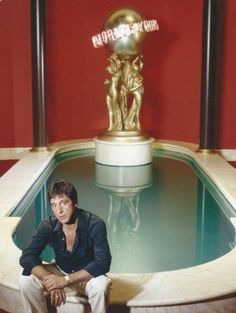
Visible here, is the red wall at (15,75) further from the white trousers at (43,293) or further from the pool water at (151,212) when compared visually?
the white trousers at (43,293)

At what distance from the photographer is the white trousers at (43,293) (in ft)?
7.59

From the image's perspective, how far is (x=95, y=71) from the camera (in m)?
7.56

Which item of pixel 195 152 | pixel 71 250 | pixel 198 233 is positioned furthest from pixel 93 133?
pixel 71 250

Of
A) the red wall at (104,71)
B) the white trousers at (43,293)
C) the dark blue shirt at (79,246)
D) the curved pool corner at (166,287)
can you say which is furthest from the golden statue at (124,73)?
the white trousers at (43,293)

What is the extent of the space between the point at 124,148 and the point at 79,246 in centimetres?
387

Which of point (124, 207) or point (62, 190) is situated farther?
point (124, 207)

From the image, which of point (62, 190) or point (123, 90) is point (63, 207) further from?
point (123, 90)

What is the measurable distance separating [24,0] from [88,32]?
1.00 m

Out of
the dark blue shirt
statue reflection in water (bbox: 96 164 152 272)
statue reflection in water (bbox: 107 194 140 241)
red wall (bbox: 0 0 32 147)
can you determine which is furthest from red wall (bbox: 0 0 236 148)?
the dark blue shirt

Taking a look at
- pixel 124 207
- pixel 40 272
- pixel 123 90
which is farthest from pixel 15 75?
pixel 40 272

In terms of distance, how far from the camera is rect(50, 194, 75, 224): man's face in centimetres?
229

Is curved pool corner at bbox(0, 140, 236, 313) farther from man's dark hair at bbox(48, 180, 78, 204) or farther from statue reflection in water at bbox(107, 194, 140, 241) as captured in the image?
statue reflection in water at bbox(107, 194, 140, 241)

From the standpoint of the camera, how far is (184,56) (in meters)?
7.40

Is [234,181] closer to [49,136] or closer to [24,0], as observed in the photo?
[49,136]
